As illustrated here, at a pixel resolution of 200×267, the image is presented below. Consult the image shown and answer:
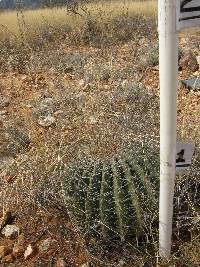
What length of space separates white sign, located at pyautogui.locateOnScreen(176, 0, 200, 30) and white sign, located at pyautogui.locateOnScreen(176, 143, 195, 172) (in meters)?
0.57

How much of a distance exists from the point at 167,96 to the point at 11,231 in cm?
134

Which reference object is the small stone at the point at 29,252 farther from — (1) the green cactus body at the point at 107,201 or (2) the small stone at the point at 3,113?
(2) the small stone at the point at 3,113

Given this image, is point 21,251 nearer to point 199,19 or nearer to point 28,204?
point 28,204

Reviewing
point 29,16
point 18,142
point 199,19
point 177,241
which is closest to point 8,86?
point 18,142

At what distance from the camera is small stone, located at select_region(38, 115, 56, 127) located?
400cm

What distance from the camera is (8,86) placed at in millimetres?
5172

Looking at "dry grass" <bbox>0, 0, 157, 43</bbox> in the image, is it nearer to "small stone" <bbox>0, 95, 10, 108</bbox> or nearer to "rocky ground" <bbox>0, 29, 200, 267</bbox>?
"rocky ground" <bbox>0, 29, 200, 267</bbox>

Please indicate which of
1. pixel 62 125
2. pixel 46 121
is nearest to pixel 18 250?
pixel 62 125

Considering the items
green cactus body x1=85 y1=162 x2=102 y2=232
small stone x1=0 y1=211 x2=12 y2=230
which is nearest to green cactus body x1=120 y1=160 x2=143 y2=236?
green cactus body x1=85 y1=162 x2=102 y2=232

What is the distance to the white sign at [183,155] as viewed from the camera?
1.93m

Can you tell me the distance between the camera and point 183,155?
1.94 meters

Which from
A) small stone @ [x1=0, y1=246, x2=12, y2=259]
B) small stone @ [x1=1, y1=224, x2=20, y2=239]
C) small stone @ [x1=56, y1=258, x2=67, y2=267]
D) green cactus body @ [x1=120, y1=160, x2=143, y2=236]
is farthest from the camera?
small stone @ [x1=1, y1=224, x2=20, y2=239]

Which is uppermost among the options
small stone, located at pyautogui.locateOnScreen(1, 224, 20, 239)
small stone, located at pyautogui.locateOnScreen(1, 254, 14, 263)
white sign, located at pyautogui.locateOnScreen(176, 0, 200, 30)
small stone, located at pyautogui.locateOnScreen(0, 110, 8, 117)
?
white sign, located at pyautogui.locateOnScreen(176, 0, 200, 30)

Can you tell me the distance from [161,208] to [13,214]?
1.07 m
